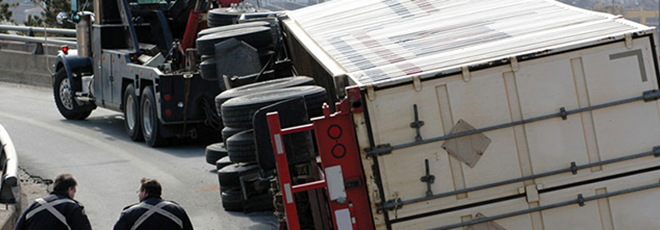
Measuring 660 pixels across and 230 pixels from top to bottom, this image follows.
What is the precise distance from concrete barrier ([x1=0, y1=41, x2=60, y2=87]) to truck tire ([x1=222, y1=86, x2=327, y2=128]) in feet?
59.7

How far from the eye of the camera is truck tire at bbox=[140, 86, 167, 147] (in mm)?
17141

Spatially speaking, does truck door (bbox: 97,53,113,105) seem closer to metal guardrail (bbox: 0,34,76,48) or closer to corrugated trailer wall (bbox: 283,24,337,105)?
corrugated trailer wall (bbox: 283,24,337,105)

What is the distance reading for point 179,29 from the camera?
1953 centimetres

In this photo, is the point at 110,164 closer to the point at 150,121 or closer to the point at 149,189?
the point at 150,121

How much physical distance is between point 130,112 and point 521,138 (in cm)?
1180

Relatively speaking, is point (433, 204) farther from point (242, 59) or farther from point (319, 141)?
point (242, 59)

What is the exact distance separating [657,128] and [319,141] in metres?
2.62

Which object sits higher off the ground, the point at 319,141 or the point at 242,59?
the point at 242,59

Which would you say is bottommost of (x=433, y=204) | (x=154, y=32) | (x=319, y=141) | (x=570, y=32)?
(x=433, y=204)

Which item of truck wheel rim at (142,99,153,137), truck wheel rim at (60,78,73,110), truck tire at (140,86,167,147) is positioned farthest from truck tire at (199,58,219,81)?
truck wheel rim at (60,78,73,110)

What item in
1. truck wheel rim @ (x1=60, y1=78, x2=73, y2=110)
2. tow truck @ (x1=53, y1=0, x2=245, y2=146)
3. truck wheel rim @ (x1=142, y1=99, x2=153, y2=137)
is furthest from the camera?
truck wheel rim @ (x1=60, y1=78, x2=73, y2=110)

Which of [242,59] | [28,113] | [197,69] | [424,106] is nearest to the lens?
[424,106]

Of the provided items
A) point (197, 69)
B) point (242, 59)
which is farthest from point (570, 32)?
point (197, 69)

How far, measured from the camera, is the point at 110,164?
50.6 feet
